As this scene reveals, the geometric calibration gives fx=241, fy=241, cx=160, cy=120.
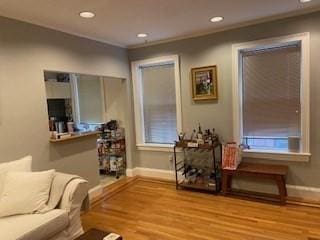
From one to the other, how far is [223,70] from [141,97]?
1646mm

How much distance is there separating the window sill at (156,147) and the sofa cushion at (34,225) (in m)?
2.33

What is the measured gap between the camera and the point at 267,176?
3.22m

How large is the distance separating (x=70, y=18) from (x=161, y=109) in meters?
2.18

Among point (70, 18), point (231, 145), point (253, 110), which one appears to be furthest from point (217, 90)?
point (70, 18)

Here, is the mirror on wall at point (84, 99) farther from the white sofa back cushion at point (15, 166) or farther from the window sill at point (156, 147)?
the white sofa back cushion at point (15, 166)

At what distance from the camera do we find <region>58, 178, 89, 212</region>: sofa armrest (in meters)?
2.36

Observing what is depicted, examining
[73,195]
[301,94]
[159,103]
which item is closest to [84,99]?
[159,103]

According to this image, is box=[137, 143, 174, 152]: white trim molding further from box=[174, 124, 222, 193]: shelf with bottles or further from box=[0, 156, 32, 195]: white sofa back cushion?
box=[0, 156, 32, 195]: white sofa back cushion

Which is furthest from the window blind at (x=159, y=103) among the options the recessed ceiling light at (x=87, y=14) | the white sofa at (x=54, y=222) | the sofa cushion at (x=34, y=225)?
the sofa cushion at (x=34, y=225)

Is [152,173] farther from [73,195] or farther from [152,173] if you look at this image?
[73,195]

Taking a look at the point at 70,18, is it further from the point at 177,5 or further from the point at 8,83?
the point at 177,5

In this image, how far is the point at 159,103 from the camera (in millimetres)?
4488

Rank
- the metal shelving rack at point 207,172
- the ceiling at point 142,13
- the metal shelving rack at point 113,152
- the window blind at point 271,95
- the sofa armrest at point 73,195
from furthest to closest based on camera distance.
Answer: the metal shelving rack at point 113,152 → the metal shelving rack at point 207,172 → the window blind at point 271,95 → the ceiling at point 142,13 → the sofa armrest at point 73,195

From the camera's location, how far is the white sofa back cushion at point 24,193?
7.24ft
